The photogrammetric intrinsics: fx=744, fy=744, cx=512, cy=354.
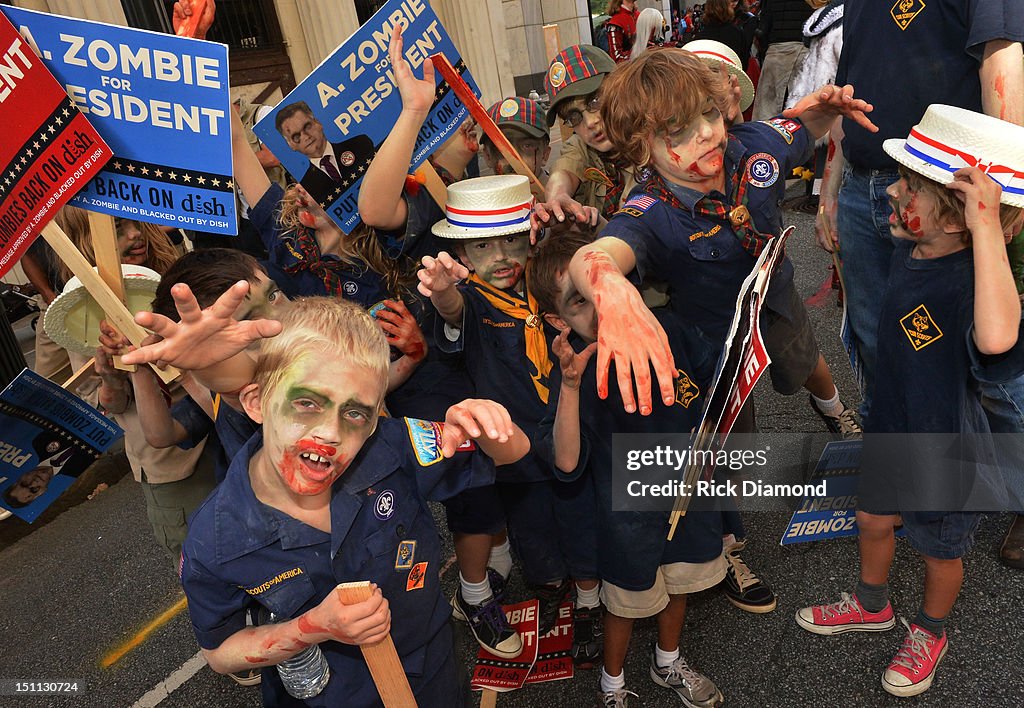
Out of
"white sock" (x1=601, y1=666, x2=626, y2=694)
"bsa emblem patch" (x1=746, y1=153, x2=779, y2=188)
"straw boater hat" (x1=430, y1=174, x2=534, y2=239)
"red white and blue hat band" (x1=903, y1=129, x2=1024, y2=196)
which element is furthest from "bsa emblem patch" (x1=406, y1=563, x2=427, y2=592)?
"red white and blue hat band" (x1=903, y1=129, x2=1024, y2=196)

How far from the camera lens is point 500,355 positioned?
7.93ft

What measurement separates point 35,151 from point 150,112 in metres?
0.32

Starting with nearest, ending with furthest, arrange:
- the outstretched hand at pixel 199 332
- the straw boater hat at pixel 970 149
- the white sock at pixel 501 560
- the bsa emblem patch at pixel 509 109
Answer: the outstretched hand at pixel 199 332 < the straw boater hat at pixel 970 149 < the white sock at pixel 501 560 < the bsa emblem patch at pixel 509 109

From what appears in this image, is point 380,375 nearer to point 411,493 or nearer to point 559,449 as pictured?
point 411,493

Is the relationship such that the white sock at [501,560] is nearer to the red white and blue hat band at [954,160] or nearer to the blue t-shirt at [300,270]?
the blue t-shirt at [300,270]

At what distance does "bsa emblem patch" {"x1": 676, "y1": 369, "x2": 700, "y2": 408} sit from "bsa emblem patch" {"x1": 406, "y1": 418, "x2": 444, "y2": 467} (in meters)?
0.74

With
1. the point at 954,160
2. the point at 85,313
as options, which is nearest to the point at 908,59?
the point at 954,160

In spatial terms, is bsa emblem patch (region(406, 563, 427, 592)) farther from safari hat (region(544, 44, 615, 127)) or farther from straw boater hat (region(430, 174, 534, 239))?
safari hat (region(544, 44, 615, 127))

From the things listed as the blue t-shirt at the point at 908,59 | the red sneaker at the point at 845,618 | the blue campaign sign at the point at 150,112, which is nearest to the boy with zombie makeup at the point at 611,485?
the red sneaker at the point at 845,618

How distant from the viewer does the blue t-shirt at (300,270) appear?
2.72 m

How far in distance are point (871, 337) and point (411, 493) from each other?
1895 mm

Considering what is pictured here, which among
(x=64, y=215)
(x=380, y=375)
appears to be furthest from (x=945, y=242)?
(x=64, y=215)

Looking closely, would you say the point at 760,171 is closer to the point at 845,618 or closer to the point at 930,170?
the point at 930,170

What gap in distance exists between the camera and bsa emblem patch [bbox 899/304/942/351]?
2020 millimetres
